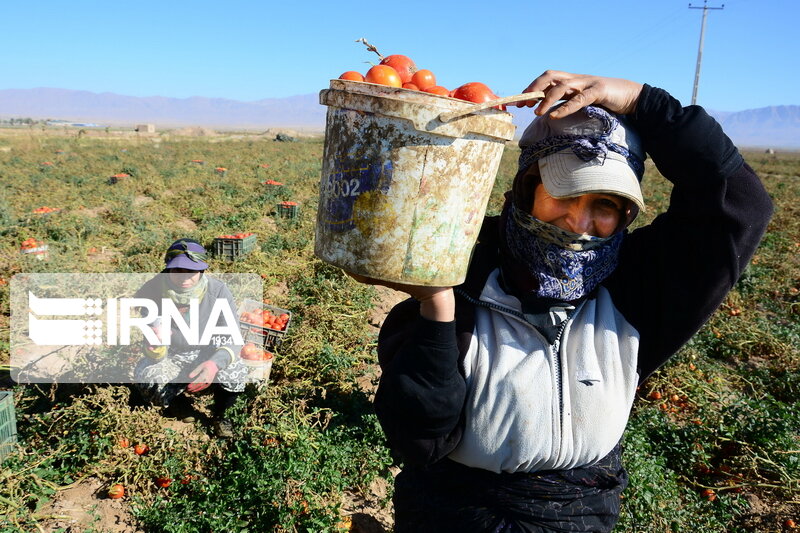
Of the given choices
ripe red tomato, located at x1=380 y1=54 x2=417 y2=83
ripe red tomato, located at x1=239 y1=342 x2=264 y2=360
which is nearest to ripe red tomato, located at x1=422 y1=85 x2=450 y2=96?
ripe red tomato, located at x1=380 y1=54 x2=417 y2=83

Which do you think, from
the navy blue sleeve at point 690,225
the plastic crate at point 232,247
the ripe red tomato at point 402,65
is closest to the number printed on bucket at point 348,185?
the ripe red tomato at point 402,65

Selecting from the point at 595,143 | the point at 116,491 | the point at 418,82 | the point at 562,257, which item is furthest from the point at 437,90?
the point at 116,491

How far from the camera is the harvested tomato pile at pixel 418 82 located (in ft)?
4.57

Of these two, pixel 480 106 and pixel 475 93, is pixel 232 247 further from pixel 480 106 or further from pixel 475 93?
pixel 480 106

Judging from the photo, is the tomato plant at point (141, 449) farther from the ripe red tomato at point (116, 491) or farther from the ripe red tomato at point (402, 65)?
the ripe red tomato at point (402, 65)

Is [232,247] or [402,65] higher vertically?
[402,65]

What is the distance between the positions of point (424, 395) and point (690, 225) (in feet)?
2.71

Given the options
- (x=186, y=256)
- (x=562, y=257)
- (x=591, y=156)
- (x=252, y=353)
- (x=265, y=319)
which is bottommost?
(x=252, y=353)

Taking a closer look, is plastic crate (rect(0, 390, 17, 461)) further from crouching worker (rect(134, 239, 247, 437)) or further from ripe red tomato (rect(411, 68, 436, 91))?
ripe red tomato (rect(411, 68, 436, 91))

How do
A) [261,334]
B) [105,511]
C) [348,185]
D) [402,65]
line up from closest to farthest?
[348,185] < [402,65] < [105,511] < [261,334]

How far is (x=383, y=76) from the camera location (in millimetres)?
1398

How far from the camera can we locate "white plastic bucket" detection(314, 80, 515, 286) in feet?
4.11

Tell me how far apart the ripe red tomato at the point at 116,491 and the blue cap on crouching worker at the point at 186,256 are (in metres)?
1.60

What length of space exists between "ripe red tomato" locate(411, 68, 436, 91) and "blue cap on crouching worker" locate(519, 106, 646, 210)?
13.7 inches
